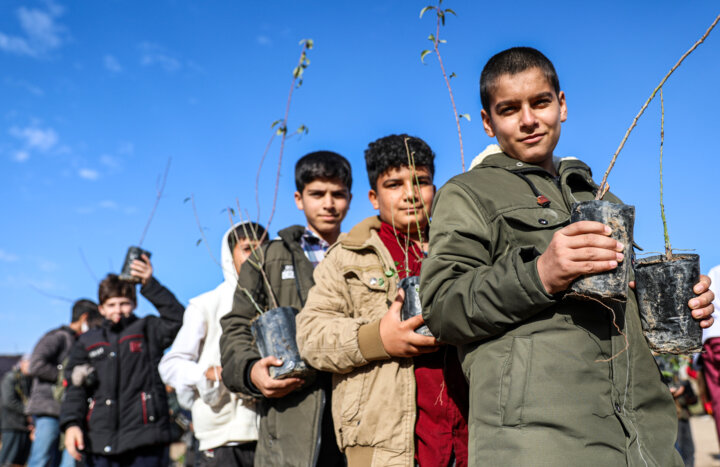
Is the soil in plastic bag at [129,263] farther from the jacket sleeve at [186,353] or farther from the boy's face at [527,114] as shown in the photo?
the boy's face at [527,114]

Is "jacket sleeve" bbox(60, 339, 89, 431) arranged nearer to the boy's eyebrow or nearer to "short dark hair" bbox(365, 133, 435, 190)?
"short dark hair" bbox(365, 133, 435, 190)

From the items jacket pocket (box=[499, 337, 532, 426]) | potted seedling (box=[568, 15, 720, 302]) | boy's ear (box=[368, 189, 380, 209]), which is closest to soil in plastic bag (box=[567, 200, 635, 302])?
potted seedling (box=[568, 15, 720, 302])

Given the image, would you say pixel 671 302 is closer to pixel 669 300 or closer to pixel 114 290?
pixel 669 300

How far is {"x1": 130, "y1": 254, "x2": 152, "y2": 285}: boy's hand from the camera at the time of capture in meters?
4.80

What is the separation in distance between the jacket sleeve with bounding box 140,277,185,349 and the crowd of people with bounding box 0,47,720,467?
88 cm

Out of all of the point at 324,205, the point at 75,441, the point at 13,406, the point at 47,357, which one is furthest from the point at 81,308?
the point at 324,205

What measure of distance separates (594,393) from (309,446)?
5.06 ft

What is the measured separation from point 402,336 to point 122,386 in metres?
3.38

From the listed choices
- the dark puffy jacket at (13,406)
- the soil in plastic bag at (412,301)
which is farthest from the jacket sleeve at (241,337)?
the dark puffy jacket at (13,406)

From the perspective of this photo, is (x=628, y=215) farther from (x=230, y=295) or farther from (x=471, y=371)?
(x=230, y=295)

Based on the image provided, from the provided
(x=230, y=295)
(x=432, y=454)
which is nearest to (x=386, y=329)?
(x=432, y=454)

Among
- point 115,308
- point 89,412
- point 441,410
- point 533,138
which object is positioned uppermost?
point 115,308

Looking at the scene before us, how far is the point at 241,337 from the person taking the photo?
3.21 m

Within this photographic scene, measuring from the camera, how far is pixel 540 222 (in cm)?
186
